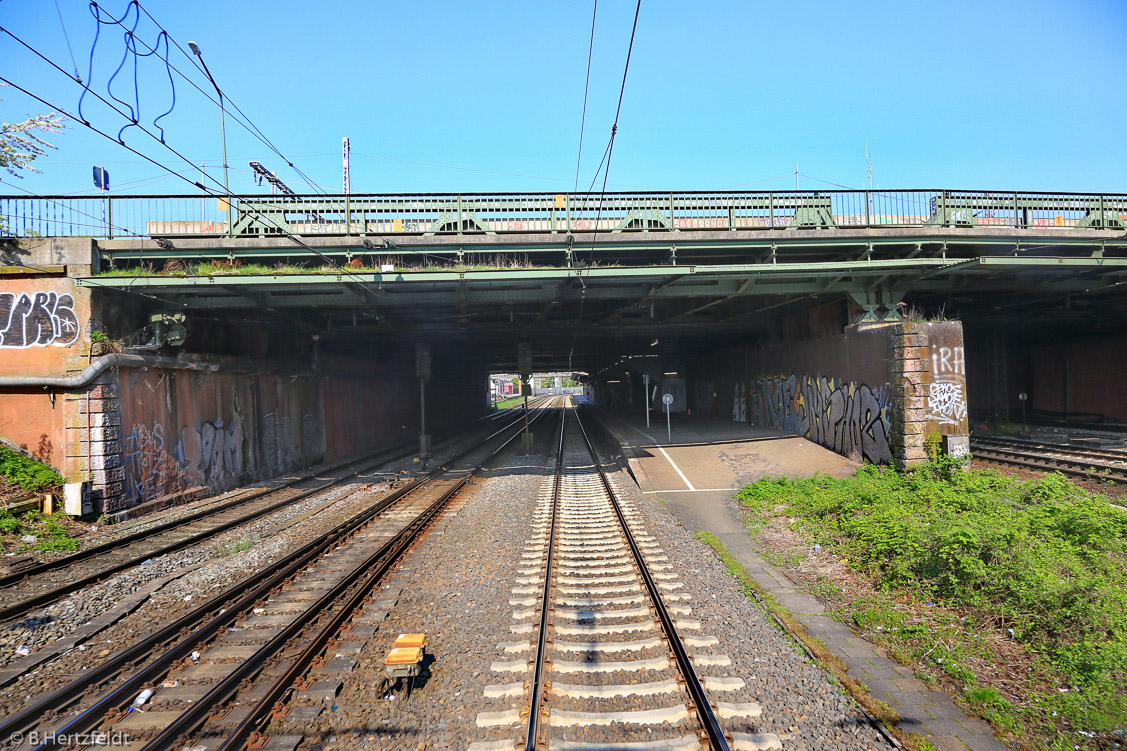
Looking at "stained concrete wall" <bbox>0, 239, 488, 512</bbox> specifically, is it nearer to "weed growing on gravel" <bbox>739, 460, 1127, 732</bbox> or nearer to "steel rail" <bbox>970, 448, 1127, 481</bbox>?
Result: "weed growing on gravel" <bbox>739, 460, 1127, 732</bbox>

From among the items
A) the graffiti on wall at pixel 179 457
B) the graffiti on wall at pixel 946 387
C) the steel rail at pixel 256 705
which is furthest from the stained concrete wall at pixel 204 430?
the graffiti on wall at pixel 946 387

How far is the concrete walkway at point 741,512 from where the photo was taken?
464 centimetres

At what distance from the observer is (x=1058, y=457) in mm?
14594

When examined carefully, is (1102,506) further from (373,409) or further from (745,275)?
(373,409)

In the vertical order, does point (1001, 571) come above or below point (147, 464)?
below

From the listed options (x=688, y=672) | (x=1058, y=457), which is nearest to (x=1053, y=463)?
(x=1058, y=457)

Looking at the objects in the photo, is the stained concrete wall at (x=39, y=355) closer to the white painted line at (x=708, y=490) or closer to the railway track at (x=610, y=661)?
the railway track at (x=610, y=661)

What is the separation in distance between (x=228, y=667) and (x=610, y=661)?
12.3 feet

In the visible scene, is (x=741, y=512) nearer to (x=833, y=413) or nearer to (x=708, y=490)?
(x=708, y=490)

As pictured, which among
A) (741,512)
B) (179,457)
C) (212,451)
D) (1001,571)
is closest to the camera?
(1001,571)

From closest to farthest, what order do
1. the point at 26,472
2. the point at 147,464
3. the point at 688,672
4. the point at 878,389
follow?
the point at 688,672, the point at 26,472, the point at 147,464, the point at 878,389

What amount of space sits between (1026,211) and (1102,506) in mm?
9602

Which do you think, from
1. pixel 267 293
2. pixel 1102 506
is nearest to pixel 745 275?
pixel 1102 506

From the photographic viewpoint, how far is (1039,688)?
5027 millimetres
